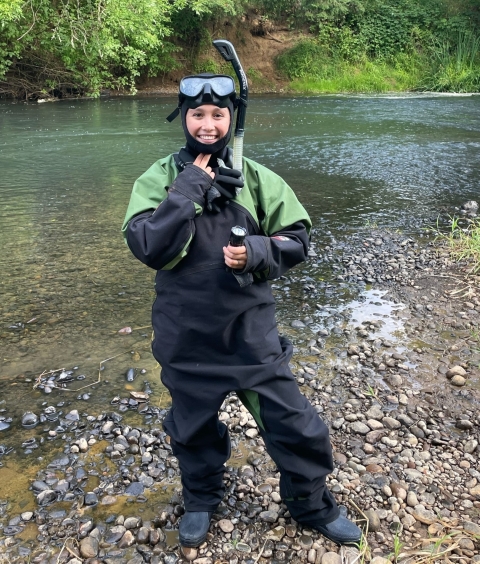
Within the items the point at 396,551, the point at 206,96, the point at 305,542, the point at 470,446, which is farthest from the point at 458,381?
the point at 206,96

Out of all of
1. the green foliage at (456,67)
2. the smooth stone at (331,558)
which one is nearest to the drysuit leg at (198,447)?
the smooth stone at (331,558)

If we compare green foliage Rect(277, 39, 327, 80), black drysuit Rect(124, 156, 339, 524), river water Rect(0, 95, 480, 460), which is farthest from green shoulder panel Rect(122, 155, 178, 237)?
green foliage Rect(277, 39, 327, 80)

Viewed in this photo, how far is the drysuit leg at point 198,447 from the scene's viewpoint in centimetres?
214

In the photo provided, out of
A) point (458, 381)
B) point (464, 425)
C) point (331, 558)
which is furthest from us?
point (458, 381)

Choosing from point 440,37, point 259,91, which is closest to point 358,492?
point 259,91

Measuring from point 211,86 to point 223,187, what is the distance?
39 centimetres

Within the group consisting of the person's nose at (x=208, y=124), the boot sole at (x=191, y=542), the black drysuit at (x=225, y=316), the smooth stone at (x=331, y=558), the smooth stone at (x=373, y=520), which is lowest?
the boot sole at (x=191, y=542)

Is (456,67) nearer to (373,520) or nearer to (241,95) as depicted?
(241,95)

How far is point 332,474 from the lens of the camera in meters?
2.69

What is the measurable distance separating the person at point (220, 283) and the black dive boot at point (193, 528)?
12.0 inches

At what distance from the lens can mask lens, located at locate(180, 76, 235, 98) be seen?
204cm

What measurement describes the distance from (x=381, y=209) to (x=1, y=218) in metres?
4.70

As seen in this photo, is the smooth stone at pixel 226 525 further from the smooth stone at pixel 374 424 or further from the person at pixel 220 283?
the smooth stone at pixel 374 424

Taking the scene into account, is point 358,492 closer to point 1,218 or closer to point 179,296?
point 179,296
